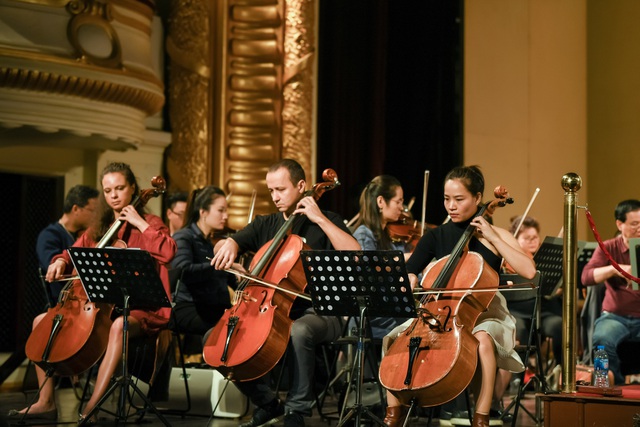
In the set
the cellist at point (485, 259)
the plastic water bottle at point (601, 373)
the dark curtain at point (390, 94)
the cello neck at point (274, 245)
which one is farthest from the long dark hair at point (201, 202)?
the dark curtain at point (390, 94)

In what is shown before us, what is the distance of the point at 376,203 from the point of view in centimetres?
595

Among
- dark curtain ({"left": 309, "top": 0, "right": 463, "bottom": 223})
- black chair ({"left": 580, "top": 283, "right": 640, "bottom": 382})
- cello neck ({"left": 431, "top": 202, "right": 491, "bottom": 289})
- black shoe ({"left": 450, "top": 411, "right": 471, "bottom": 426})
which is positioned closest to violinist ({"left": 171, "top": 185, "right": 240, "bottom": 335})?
black shoe ({"left": 450, "top": 411, "right": 471, "bottom": 426})

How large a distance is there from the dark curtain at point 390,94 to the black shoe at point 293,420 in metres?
4.43

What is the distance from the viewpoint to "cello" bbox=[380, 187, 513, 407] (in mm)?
4184

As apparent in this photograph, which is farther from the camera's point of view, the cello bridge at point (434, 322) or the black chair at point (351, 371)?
the black chair at point (351, 371)

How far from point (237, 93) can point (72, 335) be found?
4048mm

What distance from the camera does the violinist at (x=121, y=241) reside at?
16.9 feet

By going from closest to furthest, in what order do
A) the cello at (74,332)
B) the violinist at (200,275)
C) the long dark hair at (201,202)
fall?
the cello at (74,332) → the violinist at (200,275) → the long dark hair at (201,202)

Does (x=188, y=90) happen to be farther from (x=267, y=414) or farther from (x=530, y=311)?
(x=267, y=414)

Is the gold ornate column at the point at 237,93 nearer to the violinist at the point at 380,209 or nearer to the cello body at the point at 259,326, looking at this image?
the violinist at the point at 380,209

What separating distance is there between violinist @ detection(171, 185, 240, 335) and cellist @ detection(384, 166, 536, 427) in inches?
59.6

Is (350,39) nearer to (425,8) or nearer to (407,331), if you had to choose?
(425,8)

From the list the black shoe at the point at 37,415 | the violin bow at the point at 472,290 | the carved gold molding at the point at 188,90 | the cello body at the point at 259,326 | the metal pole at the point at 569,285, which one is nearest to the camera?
the violin bow at the point at 472,290

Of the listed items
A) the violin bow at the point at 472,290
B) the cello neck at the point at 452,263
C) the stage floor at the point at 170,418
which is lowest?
the stage floor at the point at 170,418
